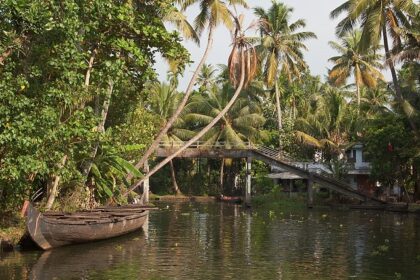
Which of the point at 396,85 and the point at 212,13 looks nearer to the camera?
the point at 212,13

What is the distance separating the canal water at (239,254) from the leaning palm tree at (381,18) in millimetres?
11091

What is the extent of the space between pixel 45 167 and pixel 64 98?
2.00 metres

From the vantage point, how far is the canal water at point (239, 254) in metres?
14.1

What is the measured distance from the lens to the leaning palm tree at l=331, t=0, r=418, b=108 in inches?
1291

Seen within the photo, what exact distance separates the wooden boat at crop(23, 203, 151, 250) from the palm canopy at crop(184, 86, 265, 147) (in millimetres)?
23142

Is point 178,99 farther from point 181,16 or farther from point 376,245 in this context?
point 376,245

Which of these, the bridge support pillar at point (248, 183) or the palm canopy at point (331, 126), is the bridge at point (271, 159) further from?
the palm canopy at point (331, 126)

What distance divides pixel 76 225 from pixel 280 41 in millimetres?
29810

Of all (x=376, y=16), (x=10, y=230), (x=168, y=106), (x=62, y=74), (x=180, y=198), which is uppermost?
(x=376, y=16)

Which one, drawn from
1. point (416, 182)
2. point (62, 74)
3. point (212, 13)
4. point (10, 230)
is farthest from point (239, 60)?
point (416, 182)

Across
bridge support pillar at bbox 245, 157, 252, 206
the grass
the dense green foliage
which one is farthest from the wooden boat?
bridge support pillar at bbox 245, 157, 252, 206

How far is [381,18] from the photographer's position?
33.0m

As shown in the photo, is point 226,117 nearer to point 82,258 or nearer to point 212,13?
point 212,13

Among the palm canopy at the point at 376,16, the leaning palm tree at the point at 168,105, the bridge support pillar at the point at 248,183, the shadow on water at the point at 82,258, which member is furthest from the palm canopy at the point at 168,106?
the shadow on water at the point at 82,258
